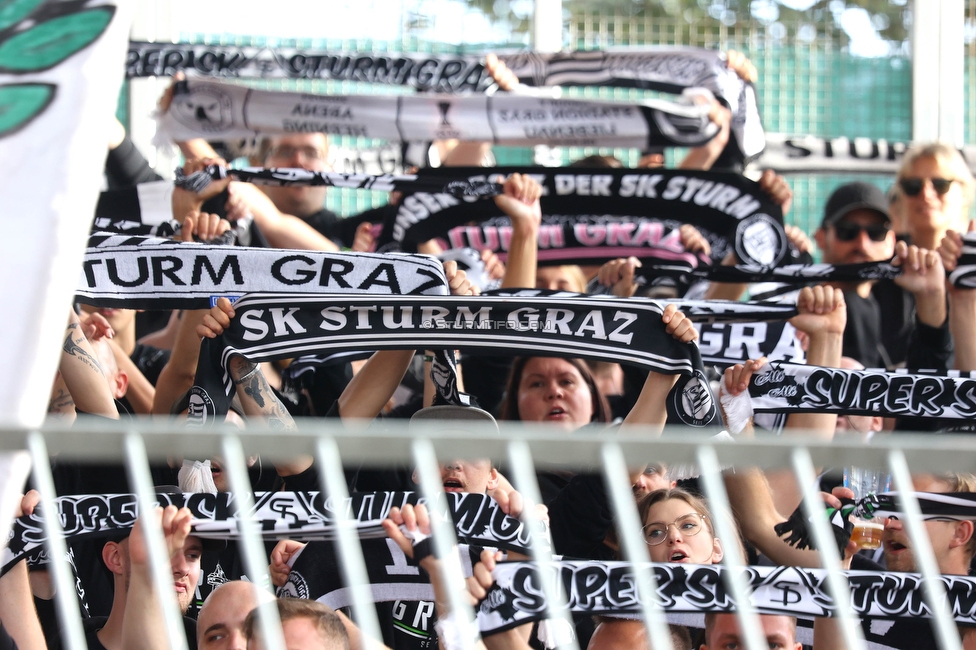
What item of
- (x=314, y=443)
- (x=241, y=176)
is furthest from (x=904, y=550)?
(x=241, y=176)

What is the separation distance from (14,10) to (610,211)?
3462mm

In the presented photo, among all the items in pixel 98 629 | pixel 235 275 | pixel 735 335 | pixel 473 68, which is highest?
pixel 473 68

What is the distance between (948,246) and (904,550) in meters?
1.34

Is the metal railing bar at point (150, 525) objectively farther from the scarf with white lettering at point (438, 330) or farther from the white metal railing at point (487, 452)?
the scarf with white lettering at point (438, 330)

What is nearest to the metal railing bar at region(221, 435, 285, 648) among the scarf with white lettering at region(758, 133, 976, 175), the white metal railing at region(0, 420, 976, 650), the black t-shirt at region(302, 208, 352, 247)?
the white metal railing at region(0, 420, 976, 650)

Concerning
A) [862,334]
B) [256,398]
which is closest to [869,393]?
[862,334]

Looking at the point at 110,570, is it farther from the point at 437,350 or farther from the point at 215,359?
the point at 437,350

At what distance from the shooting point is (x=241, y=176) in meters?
5.23

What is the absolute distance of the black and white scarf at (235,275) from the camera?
13.9 feet

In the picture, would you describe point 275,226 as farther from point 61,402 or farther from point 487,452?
point 487,452

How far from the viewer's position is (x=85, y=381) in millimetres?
4098

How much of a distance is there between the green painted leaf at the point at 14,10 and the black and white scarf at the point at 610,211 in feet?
9.99

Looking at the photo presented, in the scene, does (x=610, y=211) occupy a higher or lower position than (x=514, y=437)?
higher

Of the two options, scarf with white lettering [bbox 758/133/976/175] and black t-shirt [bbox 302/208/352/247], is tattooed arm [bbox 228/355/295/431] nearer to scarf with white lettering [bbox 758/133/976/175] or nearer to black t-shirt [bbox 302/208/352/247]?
black t-shirt [bbox 302/208/352/247]
